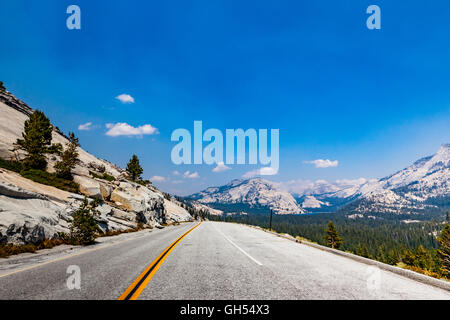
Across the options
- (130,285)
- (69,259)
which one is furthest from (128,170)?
(130,285)

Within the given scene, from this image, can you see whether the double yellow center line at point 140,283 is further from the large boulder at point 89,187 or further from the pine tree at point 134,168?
the pine tree at point 134,168

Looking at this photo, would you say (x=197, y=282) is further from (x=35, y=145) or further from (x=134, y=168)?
(x=134, y=168)

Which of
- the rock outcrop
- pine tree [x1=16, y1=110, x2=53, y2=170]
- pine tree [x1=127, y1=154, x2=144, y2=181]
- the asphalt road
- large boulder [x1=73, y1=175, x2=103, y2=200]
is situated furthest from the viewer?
pine tree [x1=127, y1=154, x2=144, y2=181]

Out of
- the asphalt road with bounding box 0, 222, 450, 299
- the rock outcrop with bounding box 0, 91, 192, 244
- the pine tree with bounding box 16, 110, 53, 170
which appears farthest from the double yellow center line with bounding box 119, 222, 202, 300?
the pine tree with bounding box 16, 110, 53, 170

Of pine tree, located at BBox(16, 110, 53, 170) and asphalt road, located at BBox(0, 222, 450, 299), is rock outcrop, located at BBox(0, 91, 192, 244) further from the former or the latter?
asphalt road, located at BBox(0, 222, 450, 299)

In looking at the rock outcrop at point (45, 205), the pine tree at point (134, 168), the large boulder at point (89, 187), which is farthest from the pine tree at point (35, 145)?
the pine tree at point (134, 168)

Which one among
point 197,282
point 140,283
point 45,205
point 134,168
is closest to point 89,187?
point 45,205

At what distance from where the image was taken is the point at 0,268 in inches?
257

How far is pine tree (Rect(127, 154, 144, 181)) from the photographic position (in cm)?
6009

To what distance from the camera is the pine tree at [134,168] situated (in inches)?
2366

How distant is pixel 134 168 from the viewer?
198 ft

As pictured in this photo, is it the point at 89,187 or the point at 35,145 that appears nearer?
the point at 35,145

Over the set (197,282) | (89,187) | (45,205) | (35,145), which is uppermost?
(35,145)

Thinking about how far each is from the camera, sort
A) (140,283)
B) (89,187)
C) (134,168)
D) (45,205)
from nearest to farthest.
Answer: (140,283), (45,205), (89,187), (134,168)
